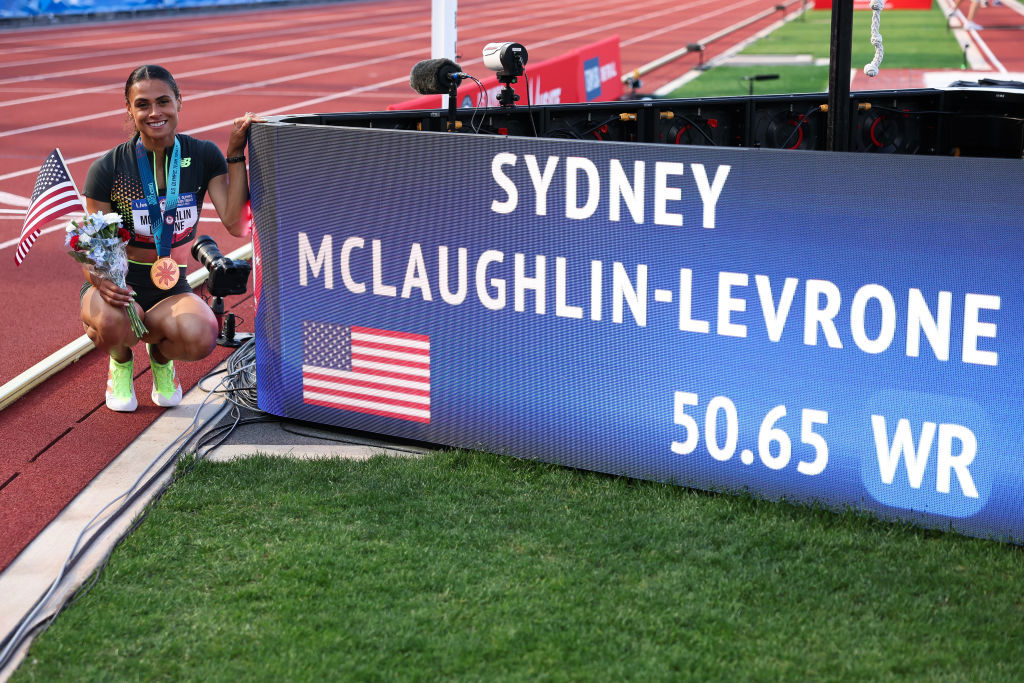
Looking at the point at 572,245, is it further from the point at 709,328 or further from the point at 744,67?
the point at 744,67

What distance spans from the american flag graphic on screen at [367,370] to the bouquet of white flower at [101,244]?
965 mm

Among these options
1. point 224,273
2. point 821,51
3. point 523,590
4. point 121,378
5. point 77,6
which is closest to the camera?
point 523,590

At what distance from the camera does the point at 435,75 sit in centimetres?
680

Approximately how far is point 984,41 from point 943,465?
31.5 m

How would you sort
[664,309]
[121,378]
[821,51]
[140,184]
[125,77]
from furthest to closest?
[821,51] → [125,77] → [121,378] → [140,184] → [664,309]

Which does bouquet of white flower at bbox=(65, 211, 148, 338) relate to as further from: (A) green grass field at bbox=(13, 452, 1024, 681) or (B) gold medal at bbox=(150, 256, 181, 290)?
(A) green grass field at bbox=(13, 452, 1024, 681)

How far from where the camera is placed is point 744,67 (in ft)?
92.7

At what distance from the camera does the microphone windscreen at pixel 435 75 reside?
6.79 meters

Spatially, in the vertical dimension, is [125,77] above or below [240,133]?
below

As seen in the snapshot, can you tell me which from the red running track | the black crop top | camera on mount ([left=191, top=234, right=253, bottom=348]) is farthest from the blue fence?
the black crop top

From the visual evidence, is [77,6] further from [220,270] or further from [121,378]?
[121,378]

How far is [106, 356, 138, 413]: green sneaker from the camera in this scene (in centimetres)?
658

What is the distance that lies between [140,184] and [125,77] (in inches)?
789

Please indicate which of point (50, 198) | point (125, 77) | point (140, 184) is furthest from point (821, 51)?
point (50, 198)
